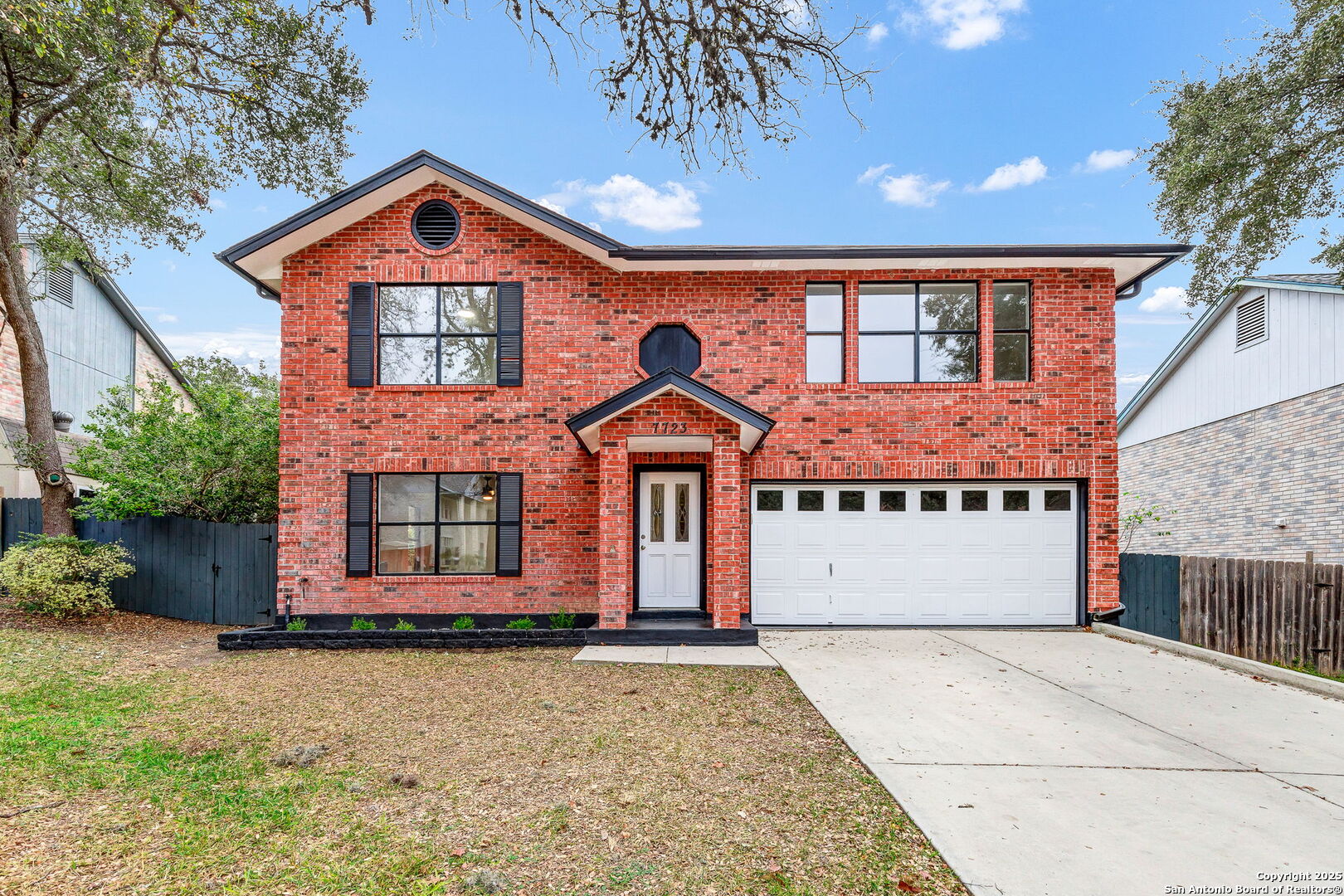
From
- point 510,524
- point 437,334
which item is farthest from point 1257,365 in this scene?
point 437,334

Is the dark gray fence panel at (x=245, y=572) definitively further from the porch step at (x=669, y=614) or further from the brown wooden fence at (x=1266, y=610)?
the brown wooden fence at (x=1266, y=610)

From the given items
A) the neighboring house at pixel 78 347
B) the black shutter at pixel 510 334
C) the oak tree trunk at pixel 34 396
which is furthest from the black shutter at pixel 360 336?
the neighboring house at pixel 78 347

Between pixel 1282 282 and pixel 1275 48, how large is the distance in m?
4.86

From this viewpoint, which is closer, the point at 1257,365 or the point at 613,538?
the point at 613,538

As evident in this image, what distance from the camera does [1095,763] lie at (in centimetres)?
460

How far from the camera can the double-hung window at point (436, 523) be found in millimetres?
9625

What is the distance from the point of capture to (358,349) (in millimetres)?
9656

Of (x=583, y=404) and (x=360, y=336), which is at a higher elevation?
(x=360, y=336)

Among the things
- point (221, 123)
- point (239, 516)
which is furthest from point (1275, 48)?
point (239, 516)

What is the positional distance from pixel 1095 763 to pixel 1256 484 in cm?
1271

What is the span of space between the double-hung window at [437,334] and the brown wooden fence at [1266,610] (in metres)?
10.1

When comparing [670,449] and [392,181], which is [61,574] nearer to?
[392,181]

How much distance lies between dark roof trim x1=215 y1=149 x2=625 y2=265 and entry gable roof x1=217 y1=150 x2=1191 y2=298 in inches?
0.5

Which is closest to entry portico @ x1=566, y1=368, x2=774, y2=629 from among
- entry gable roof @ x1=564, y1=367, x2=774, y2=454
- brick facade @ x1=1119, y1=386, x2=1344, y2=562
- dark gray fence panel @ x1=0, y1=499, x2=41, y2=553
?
entry gable roof @ x1=564, y1=367, x2=774, y2=454
